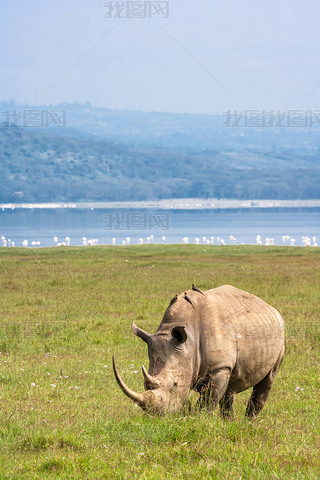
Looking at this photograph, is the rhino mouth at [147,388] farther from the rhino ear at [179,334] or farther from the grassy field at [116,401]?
the rhino ear at [179,334]

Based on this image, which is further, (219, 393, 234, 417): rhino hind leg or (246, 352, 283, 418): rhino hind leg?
(246, 352, 283, 418): rhino hind leg

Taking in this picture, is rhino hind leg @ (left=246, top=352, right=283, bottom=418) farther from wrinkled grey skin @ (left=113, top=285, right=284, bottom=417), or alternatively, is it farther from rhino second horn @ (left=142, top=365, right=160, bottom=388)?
rhino second horn @ (left=142, top=365, right=160, bottom=388)

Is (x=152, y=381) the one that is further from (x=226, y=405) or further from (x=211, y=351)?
(x=226, y=405)

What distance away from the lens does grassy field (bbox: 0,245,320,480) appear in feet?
23.2

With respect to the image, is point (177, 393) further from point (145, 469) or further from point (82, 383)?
point (82, 383)

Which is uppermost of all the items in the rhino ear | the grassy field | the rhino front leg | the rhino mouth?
the rhino ear

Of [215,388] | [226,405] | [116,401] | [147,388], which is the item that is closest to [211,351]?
[215,388]

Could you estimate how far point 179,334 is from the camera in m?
7.98

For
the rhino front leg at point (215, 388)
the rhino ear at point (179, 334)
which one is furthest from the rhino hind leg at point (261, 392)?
the rhino ear at point (179, 334)

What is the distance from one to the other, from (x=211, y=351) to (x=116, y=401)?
107 inches

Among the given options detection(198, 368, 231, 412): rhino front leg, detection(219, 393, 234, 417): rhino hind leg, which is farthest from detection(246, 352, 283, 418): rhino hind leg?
detection(198, 368, 231, 412): rhino front leg

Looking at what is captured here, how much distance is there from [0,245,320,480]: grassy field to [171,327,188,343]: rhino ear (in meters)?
0.85

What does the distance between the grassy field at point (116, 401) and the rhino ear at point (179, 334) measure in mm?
851

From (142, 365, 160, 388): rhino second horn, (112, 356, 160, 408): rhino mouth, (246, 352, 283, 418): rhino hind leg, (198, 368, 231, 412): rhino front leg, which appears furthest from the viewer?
(246, 352, 283, 418): rhino hind leg
